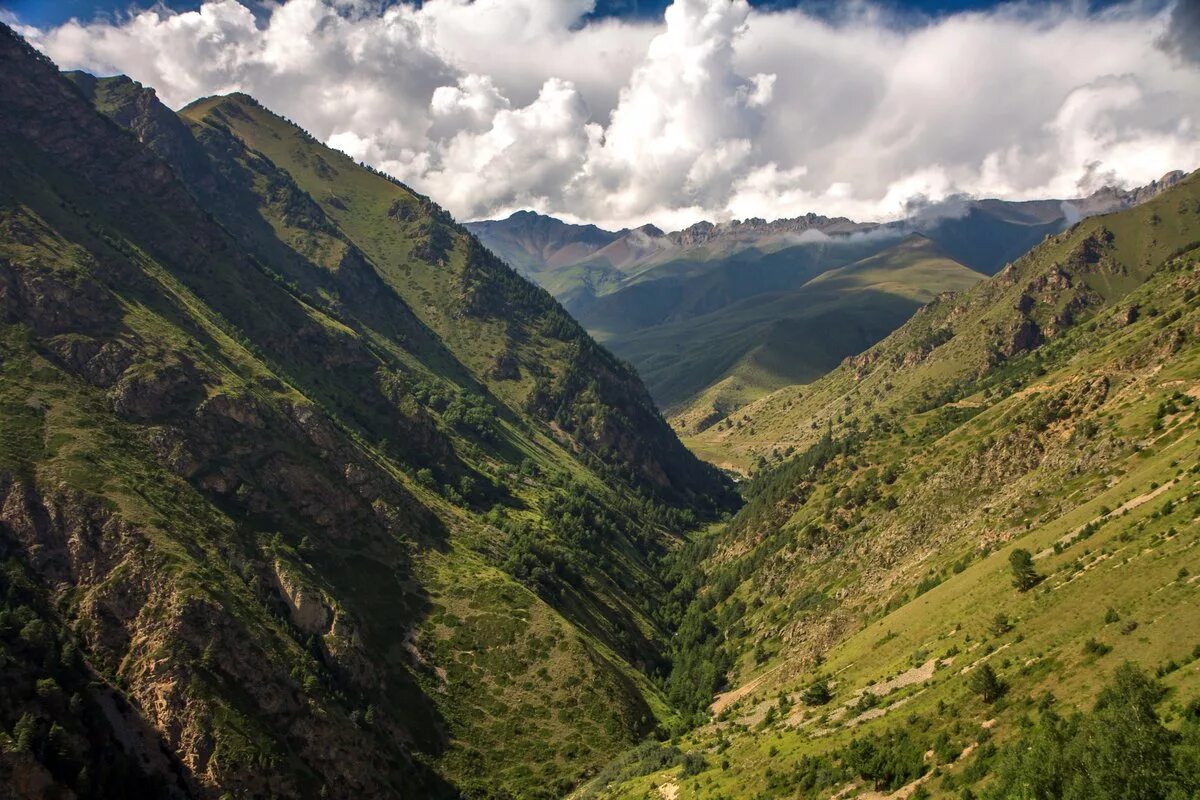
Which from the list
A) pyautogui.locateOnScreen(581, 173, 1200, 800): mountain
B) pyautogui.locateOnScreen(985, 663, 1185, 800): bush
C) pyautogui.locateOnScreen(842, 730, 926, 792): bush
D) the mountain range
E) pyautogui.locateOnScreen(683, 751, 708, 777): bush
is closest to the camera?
pyautogui.locateOnScreen(985, 663, 1185, 800): bush

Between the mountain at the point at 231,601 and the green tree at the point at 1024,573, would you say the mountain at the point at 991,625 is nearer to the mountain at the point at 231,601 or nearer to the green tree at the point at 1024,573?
the green tree at the point at 1024,573

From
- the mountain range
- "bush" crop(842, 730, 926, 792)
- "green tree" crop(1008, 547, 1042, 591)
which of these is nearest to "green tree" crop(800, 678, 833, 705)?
the mountain range

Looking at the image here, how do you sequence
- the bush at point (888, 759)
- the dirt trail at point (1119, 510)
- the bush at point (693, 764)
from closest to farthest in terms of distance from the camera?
1. the bush at point (888, 759)
2. the dirt trail at point (1119, 510)
3. the bush at point (693, 764)

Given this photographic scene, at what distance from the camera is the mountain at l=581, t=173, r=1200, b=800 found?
4866 cm

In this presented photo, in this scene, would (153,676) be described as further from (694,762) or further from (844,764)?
(844,764)

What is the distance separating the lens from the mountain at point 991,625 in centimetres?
Result: 4866

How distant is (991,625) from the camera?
78312mm

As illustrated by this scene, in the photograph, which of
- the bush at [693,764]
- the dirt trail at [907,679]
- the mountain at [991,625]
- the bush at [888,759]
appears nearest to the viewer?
the mountain at [991,625]

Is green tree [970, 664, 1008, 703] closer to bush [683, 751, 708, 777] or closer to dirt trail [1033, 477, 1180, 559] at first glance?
dirt trail [1033, 477, 1180, 559]

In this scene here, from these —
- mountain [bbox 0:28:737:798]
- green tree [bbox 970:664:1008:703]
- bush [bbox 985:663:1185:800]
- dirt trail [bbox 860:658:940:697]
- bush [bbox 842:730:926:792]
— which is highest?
mountain [bbox 0:28:737:798]

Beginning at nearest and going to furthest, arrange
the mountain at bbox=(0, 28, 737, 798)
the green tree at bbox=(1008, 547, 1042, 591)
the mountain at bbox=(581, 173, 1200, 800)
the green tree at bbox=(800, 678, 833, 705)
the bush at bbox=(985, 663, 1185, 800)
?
1. the bush at bbox=(985, 663, 1185, 800)
2. the mountain at bbox=(581, 173, 1200, 800)
3. the green tree at bbox=(1008, 547, 1042, 591)
4. the green tree at bbox=(800, 678, 833, 705)
5. the mountain at bbox=(0, 28, 737, 798)

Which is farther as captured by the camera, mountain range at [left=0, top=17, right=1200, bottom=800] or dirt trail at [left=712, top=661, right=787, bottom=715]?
dirt trail at [left=712, top=661, right=787, bottom=715]

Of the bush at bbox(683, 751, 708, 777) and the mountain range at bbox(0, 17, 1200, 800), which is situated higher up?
the mountain range at bbox(0, 17, 1200, 800)

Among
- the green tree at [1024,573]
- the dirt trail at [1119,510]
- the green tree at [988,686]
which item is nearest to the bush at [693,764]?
the green tree at [988,686]
